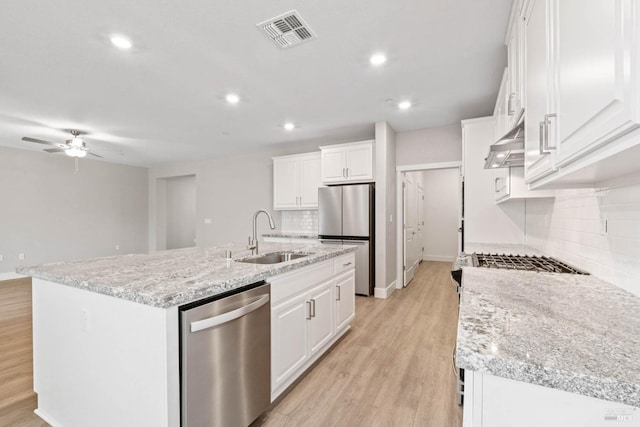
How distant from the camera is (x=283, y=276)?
5.90 ft

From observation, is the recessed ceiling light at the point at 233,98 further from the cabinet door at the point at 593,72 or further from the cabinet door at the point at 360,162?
the cabinet door at the point at 593,72

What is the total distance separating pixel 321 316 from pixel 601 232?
1822 millimetres

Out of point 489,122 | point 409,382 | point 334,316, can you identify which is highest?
point 489,122

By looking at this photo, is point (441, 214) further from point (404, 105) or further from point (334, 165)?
point (404, 105)

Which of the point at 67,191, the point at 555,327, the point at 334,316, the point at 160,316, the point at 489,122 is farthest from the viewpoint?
the point at 67,191

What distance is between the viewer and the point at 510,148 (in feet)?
5.37

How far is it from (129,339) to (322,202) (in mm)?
3551

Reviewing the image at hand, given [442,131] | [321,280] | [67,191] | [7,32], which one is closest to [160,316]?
[321,280]

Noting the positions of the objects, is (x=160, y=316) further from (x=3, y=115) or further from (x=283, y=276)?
(x=3, y=115)

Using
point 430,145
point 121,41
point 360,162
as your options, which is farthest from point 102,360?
point 430,145

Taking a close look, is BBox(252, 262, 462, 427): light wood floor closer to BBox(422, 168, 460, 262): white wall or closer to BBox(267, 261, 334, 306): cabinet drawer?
BBox(267, 261, 334, 306): cabinet drawer

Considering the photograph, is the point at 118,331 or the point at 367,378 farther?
the point at 367,378

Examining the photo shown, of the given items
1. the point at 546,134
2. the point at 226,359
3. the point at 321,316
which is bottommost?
the point at 321,316

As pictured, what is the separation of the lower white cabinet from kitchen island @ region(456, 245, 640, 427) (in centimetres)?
116
